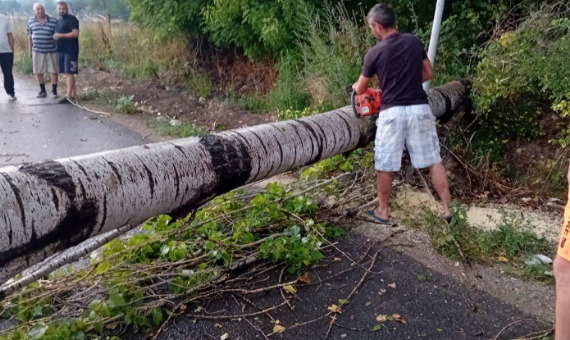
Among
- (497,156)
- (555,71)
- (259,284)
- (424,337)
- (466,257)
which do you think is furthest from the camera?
(497,156)

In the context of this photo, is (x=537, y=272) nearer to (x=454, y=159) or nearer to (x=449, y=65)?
(x=454, y=159)

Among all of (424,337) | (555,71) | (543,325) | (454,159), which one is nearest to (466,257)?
(543,325)

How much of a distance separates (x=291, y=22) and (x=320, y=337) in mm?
6129

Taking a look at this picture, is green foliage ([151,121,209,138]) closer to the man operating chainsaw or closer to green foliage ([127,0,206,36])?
green foliage ([127,0,206,36])

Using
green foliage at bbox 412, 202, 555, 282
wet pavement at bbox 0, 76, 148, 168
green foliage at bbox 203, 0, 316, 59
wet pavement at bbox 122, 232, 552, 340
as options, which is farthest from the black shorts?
green foliage at bbox 412, 202, 555, 282

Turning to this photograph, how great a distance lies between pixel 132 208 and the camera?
2.75 m

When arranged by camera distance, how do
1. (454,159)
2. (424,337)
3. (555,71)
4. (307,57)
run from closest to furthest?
(424,337), (555,71), (454,159), (307,57)

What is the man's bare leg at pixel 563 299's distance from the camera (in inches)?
83.1


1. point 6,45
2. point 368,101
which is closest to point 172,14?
point 6,45

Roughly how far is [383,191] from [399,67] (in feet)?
3.32

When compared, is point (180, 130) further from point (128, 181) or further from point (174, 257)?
point (128, 181)

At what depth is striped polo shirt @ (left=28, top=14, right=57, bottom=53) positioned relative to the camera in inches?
362

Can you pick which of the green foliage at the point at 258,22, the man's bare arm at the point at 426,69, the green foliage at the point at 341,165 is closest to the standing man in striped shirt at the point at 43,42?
the green foliage at the point at 258,22

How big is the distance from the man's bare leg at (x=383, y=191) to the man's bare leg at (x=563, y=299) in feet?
6.25
